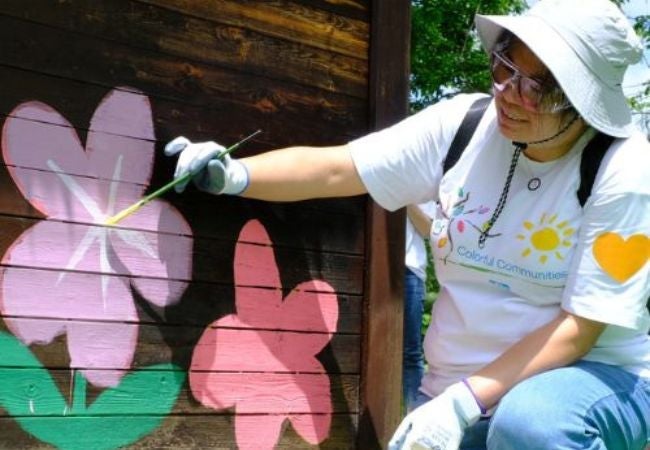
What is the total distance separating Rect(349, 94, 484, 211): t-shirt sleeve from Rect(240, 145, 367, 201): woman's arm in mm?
42

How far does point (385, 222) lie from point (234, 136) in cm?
64

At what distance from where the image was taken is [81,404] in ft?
7.42

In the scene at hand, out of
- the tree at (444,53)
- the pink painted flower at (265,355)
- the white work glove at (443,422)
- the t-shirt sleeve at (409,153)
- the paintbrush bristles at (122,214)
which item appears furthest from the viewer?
the tree at (444,53)

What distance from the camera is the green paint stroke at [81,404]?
2.16 metres

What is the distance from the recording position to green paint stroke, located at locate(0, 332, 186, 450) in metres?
2.16

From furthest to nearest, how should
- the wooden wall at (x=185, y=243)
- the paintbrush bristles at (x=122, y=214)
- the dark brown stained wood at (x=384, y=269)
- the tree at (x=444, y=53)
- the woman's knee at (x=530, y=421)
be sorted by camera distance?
the tree at (x=444, y=53) < the dark brown stained wood at (x=384, y=269) < the paintbrush bristles at (x=122, y=214) < the wooden wall at (x=185, y=243) < the woman's knee at (x=530, y=421)

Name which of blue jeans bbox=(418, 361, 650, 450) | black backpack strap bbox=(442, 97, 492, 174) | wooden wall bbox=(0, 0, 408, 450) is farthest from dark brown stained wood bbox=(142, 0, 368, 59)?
blue jeans bbox=(418, 361, 650, 450)

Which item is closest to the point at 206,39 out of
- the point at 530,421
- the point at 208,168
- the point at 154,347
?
the point at 208,168

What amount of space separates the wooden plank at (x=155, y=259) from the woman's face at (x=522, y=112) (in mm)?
837

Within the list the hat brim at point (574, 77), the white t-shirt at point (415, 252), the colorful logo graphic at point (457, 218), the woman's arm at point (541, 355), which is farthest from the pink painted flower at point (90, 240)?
the white t-shirt at point (415, 252)

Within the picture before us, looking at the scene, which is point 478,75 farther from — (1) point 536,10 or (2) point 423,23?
(1) point 536,10

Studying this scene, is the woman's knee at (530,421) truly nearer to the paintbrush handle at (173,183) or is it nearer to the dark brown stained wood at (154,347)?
the dark brown stained wood at (154,347)

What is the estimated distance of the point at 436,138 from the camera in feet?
8.02

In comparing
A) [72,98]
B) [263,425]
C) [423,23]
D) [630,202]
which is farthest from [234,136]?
[423,23]
